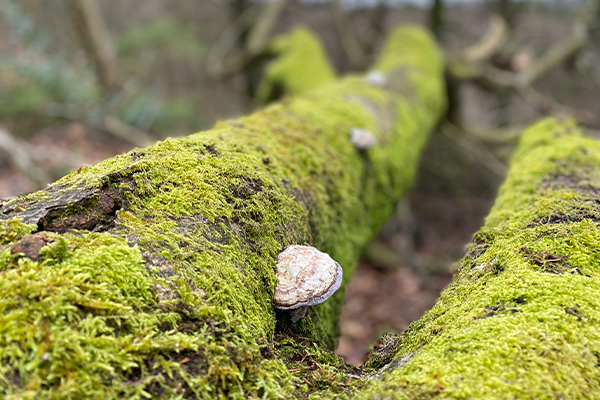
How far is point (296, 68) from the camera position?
939cm

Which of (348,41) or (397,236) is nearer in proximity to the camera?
(397,236)

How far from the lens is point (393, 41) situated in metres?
9.19

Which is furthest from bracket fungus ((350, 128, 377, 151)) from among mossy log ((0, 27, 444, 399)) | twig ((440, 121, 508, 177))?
twig ((440, 121, 508, 177))

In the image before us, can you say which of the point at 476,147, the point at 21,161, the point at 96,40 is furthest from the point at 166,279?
the point at 96,40

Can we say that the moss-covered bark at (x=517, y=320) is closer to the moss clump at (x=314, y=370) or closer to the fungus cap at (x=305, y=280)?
the moss clump at (x=314, y=370)

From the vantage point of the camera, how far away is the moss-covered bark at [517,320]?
1.33 meters

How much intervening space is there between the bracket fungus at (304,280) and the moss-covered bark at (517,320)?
451 mm

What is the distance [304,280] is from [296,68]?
27.5 feet

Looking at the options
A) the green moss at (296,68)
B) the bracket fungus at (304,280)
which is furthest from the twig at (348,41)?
the bracket fungus at (304,280)

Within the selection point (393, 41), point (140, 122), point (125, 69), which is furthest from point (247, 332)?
point (125, 69)

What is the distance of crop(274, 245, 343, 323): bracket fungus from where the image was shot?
1832 millimetres

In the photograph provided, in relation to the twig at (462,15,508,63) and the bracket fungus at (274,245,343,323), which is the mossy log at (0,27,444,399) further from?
the twig at (462,15,508,63)

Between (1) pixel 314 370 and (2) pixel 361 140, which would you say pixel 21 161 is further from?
(1) pixel 314 370

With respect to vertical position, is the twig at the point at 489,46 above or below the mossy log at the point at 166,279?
above
